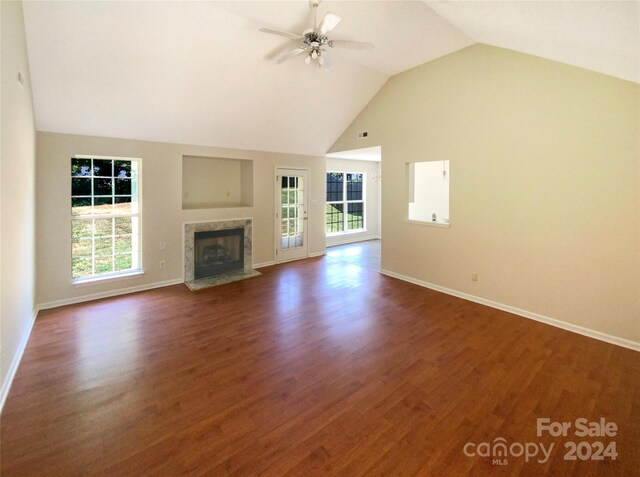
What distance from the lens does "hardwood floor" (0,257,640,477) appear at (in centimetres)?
178

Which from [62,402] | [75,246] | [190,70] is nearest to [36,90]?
[190,70]

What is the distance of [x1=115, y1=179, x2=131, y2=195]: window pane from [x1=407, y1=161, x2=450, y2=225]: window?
5.74 meters

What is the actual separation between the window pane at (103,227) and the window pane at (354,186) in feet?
20.3

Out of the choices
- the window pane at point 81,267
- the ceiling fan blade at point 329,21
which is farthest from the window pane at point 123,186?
the ceiling fan blade at point 329,21

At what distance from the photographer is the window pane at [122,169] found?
4676mm

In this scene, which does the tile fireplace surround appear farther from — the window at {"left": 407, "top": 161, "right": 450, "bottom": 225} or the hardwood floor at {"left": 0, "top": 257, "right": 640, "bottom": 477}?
the window at {"left": 407, "top": 161, "right": 450, "bottom": 225}

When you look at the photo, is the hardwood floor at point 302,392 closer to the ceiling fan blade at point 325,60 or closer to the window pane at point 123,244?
the window pane at point 123,244

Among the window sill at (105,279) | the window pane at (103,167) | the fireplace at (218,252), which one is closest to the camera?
the window sill at (105,279)

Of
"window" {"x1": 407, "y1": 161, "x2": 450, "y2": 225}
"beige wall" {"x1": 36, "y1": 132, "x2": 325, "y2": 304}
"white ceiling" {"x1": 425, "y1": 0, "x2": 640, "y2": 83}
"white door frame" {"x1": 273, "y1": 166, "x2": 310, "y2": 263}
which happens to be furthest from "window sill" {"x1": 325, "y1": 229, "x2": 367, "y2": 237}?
"white ceiling" {"x1": 425, "y1": 0, "x2": 640, "y2": 83}

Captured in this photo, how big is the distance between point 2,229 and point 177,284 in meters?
3.02

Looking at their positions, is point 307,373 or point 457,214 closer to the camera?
point 307,373

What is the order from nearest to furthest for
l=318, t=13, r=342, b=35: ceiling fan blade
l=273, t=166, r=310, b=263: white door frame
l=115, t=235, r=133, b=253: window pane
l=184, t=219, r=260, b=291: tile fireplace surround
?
l=318, t=13, r=342, b=35: ceiling fan blade, l=115, t=235, r=133, b=253: window pane, l=184, t=219, r=260, b=291: tile fireplace surround, l=273, t=166, r=310, b=263: white door frame

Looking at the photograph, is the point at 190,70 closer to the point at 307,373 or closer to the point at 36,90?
the point at 36,90

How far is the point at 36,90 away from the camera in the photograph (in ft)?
11.1
